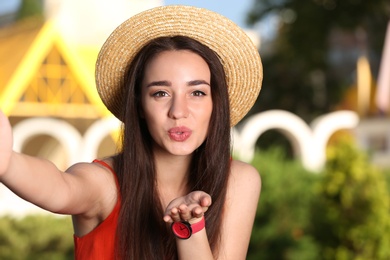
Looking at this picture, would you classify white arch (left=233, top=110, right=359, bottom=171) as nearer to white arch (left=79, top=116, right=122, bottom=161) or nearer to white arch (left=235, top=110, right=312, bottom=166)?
white arch (left=235, top=110, right=312, bottom=166)

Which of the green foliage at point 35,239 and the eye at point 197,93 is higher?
the green foliage at point 35,239

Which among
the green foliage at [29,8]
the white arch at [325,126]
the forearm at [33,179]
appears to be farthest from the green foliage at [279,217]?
the green foliage at [29,8]

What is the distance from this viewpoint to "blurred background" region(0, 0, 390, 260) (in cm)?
990

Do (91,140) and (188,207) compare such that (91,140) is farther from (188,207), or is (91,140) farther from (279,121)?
(188,207)

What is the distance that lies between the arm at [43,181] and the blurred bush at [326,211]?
694 cm

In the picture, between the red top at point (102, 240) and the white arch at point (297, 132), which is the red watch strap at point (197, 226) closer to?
the red top at point (102, 240)

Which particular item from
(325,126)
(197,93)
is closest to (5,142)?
(197,93)

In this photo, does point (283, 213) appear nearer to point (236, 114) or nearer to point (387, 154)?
point (236, 114)

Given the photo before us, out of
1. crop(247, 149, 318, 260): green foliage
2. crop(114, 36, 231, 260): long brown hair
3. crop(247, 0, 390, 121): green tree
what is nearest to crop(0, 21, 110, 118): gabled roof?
crop(247, 149, 318, 260): green foliage

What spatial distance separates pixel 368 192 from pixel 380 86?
1526cm

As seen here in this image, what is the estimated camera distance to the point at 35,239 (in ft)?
36.4

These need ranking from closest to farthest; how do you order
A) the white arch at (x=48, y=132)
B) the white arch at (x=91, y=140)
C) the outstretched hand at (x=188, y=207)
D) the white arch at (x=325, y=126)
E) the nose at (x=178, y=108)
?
the outstretched hand at (x=188, y=207) → the nose at (x=178, y=108) → the white arch at (x=48, y=132) → the white arch at (x=91, y=140) → the white arch at (x=325, y=126)

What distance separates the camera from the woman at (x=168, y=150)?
10.2ft

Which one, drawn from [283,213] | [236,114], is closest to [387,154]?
[283,213]
